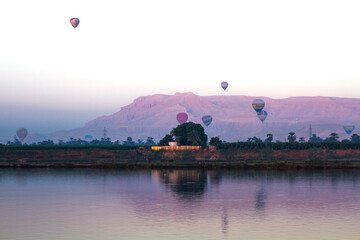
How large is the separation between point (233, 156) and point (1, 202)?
115 m

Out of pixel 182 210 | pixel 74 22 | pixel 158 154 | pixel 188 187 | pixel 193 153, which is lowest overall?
pixel 182 210

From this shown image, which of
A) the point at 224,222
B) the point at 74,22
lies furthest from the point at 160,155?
the point at 224,222

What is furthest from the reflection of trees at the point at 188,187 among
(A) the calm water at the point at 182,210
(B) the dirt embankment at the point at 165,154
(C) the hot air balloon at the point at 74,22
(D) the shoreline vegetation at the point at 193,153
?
(C) the hot air balloon at the point at 74,22

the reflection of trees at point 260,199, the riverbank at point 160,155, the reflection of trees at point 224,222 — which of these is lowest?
the reflection of trees at point 224,222

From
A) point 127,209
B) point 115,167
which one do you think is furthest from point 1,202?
point 115,167

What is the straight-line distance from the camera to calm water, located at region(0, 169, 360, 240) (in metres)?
38.9

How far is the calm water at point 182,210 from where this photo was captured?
3888 cm

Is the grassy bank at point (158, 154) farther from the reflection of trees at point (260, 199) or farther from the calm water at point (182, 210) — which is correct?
the reflection of trees at point (260, 199)

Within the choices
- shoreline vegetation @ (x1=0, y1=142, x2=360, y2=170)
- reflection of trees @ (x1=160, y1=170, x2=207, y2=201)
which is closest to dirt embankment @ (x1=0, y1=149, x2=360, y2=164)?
shoreline vegetation @ (x1=0, y1=142, x2=360, y2=170)

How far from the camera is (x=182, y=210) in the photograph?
166 ft

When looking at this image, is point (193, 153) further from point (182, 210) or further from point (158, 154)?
point (182, 210)

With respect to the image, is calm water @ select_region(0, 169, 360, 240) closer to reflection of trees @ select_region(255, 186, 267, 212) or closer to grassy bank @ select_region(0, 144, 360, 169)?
reflection of trees @ select_region(255, 186, 267, 212)

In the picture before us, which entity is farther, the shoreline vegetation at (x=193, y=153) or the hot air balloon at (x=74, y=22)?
the shoreline vegetation at (x=193, y=153)

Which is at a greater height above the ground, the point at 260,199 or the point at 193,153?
the point at 193,153
